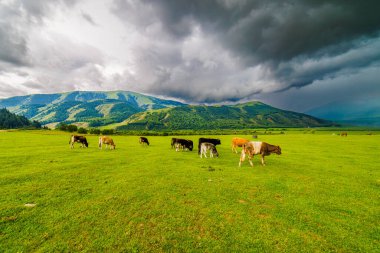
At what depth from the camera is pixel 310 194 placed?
38.4ft

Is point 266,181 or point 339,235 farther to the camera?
point 266,181

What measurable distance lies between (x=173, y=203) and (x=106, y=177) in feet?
25.3

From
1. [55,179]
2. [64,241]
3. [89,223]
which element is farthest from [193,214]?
[55,179]

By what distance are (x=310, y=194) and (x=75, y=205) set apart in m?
14.5

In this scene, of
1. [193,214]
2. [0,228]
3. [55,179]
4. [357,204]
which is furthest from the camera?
[55,179]

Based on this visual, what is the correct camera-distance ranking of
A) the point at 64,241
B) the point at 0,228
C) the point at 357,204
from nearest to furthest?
the point at 64,241 < the point at 0,228 < the point at 357,204

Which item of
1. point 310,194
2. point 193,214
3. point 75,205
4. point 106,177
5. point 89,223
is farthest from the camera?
point 106,177

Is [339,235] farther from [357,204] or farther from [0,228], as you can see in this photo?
[0,228]

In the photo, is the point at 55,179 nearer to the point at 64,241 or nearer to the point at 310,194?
the point at 64,241

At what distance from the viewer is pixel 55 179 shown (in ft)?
44.3

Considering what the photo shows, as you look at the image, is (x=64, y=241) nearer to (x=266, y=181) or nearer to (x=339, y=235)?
(x=339, y=235)

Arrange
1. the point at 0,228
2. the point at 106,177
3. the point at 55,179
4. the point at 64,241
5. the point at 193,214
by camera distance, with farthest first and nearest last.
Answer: the point at 106,177
the point at 55,179
the point at 193,214
the point at 0,228
the point at 64,241

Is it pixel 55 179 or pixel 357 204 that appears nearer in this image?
pixel 357 204

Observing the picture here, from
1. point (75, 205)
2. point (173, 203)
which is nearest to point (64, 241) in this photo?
point (75, 205)
